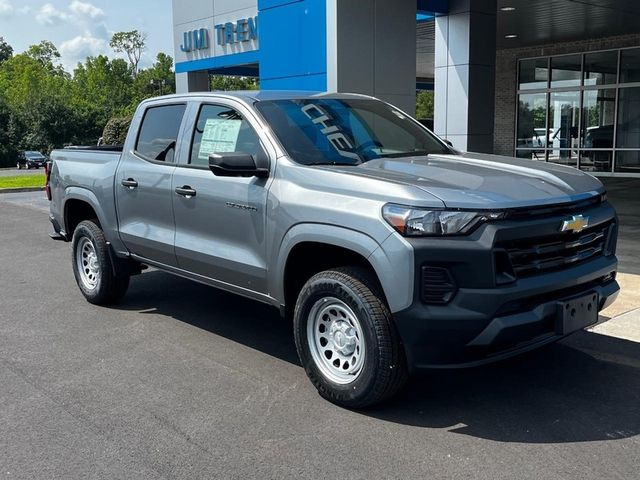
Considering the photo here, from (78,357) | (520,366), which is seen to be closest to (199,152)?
(78,357)

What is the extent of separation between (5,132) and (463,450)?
65.8m

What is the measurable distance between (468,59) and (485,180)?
23.6 feet

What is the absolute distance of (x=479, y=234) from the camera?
368 centimetres

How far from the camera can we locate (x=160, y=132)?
596cm

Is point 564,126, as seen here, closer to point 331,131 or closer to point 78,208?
point 78,208

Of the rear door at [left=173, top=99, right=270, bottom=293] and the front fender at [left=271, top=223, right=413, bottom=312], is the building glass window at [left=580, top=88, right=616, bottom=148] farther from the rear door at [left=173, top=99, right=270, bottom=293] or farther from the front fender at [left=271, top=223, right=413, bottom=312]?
the front fender at [left=271, top=223, right=413, bottom=312]

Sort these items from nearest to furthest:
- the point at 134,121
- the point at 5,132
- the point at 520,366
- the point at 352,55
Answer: the point at 520,366
the point at 134,121
the point at 352,55
the point at 5,132

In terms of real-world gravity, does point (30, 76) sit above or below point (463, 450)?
above

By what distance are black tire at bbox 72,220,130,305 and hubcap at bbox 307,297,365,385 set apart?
2955 mm

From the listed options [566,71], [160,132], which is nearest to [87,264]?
[160,132]

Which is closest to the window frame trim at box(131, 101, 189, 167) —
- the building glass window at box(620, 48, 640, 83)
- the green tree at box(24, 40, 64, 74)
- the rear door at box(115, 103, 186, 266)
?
the rear door at box(115, 103, 186, 266)

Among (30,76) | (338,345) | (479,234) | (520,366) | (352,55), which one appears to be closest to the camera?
(479,234)

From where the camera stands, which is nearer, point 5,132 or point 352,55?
point 352,55

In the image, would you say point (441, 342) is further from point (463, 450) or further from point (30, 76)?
point (30, 76)
